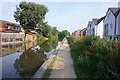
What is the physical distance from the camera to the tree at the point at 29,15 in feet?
176

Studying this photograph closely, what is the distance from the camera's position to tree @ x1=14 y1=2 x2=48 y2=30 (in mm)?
53562

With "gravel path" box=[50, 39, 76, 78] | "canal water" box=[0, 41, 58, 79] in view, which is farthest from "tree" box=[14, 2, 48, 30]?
"gravel path" box=[50, 39, 76, 78]

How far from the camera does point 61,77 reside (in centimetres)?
917

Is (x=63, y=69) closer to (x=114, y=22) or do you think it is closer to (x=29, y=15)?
(x=114, y=22)

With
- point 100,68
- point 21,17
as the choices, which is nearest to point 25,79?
point 100,68

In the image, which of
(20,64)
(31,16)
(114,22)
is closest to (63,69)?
(20,64)

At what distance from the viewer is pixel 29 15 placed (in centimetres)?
5300

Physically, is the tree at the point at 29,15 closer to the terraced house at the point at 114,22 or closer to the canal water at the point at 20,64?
the terraced house at the point at 114,22

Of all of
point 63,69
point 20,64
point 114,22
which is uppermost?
point 114,22

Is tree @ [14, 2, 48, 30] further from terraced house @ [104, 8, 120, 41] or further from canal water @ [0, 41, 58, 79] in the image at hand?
canal water @ [0, 41, 58, 79]

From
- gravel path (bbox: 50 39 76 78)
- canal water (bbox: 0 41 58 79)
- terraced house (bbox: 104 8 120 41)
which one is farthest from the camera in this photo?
terraced house (bbox: 104 8 120 41)

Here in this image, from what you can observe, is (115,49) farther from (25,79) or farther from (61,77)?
(25,79)

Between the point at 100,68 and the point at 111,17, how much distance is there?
27.6m

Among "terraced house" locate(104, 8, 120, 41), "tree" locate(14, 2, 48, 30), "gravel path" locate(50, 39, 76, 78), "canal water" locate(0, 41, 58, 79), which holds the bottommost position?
"canal water" locate(0, 41, 58, 79)
